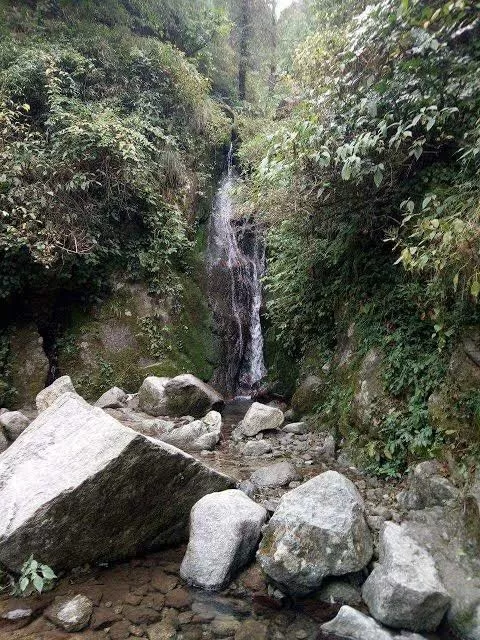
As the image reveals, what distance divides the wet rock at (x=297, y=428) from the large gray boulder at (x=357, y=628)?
11.9 feet

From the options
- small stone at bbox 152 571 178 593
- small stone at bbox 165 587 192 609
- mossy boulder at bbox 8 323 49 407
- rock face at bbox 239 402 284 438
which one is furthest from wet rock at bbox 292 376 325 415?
mossy boulder at bbox 8 323 49 407

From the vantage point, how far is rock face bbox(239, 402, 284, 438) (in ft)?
21.7

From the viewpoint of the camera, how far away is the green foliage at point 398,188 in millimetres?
4137

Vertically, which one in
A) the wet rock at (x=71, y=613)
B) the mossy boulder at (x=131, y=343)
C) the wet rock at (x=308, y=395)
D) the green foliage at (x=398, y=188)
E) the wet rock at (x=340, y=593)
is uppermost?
the green foliage at (x=398, y=188)

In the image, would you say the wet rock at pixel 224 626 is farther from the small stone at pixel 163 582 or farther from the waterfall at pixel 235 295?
the waterfall at pixel 235 295

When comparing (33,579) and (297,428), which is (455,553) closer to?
(33,579)

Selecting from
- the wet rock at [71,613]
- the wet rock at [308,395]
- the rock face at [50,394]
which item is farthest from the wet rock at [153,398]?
the wet rock at [71,613]

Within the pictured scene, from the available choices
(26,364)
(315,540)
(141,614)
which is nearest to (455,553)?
(315,540)

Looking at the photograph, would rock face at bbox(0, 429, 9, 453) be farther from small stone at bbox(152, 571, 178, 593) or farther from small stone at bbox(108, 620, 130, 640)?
small stone at bbox(108, 620, 130, 640)

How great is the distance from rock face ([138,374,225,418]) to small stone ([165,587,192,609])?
3.81 metres

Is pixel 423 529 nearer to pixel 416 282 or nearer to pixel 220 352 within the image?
pixel 416 282

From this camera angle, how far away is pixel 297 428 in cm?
664

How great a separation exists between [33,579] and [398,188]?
5.47m

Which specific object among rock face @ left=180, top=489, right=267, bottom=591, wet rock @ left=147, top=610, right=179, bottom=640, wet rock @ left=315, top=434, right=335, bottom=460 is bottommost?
wet rock @ left=147, top=610, right=179, bottom=640
